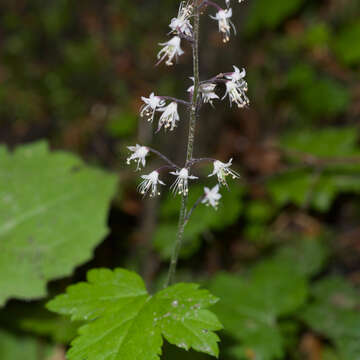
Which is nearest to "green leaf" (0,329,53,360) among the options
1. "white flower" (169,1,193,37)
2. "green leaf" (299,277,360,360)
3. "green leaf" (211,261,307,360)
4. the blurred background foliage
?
the blurred background foliage

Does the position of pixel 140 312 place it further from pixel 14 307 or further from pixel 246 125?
pixel 246 125

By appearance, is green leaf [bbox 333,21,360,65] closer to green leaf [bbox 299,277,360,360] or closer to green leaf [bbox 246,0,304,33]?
green leaf [bbox 246,0,304,33]

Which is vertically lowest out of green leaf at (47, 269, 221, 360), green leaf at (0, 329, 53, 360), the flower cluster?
green leaf at (47, 269, 221, 360)

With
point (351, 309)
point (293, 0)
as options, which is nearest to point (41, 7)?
point (293, 0)

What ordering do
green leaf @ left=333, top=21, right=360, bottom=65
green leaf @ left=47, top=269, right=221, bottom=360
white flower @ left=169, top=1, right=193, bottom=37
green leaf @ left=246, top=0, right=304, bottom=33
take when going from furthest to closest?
green leaf @ left=246, top=0, right=304, bottom=33 → green leaf @ left=333, top=21, right=360, bottom=65 → green leaf @ left=47, top=269, right=221, bottom=360 → white flower @ left=169, top=1, right=193, bottom=37

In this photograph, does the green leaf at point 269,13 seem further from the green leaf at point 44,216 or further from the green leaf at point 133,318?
the green leaf at point 133,318

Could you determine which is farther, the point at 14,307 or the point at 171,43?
the point at 14,307
